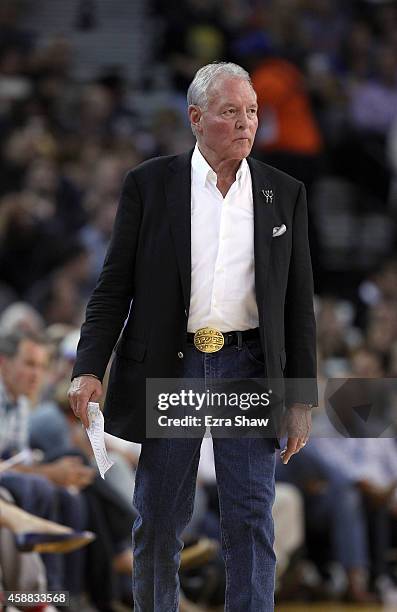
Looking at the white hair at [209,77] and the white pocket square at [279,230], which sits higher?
the white hair at [209,77]

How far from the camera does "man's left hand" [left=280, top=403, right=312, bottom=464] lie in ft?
12.8

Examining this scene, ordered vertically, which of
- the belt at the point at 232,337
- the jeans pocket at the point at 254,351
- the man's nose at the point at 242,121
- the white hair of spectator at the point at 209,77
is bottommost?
the jeans pocket at the point at 254,351

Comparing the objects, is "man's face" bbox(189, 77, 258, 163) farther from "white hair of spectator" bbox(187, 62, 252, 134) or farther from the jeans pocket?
the jeans pocket

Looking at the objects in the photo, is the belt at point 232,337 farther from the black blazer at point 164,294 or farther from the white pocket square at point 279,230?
the white pocket square at point 279,230

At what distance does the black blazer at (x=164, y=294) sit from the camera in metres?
3.88

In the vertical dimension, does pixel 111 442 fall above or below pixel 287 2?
below

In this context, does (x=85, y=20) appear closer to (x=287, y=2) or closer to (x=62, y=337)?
(x=287, y=2)

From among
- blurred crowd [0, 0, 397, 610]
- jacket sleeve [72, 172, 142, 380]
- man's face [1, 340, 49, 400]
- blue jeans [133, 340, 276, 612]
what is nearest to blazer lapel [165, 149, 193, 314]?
jacket sleeve [72, 172, 142, 380]

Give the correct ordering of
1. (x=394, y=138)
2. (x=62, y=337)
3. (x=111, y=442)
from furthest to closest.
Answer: (x=394, y=138) < (x=62, y=337) < (x=111, y=442)

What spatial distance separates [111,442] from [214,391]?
265 cm

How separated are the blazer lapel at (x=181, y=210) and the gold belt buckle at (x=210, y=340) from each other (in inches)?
3.0

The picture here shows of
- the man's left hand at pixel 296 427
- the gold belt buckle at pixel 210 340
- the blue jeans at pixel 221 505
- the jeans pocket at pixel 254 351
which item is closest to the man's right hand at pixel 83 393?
the blue jeans at pixel 221 505

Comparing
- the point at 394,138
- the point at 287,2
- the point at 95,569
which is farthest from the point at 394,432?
the point at 287,2

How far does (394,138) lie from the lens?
1126 cm
